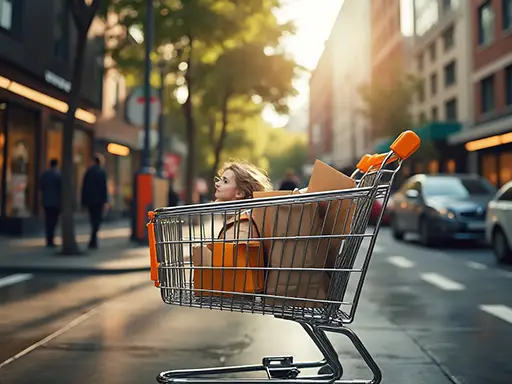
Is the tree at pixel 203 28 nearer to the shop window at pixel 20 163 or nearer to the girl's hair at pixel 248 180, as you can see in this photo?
the shop window at pixel 20 163

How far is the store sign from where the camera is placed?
18.4m

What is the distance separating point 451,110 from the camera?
40156mm

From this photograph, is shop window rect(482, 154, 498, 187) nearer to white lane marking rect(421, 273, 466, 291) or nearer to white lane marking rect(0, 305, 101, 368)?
white lane marking rect(421, 273, 466, 291)

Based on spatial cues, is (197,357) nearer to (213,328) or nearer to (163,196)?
(213,328)

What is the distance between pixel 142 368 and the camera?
464cm

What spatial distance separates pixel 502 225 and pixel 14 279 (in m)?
8.03

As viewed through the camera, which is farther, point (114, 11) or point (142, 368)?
point (114, 11)

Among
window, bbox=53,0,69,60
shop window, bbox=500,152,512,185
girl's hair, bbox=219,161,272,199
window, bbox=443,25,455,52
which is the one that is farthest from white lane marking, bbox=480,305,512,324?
window, bbox=443,25,455,52

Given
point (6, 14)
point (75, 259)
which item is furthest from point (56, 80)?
point (75, 259)

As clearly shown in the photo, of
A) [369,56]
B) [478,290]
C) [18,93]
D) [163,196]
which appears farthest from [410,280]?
[369,56]

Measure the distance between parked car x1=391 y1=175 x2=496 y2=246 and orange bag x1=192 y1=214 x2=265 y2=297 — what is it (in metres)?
13.0

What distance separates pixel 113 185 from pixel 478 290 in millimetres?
23967

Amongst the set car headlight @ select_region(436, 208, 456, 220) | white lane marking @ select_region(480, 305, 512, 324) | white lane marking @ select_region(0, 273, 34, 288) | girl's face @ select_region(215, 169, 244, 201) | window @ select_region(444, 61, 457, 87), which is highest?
window @ select_region(444, 61, 457, 87)

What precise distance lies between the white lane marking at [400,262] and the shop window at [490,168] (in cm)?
1977
